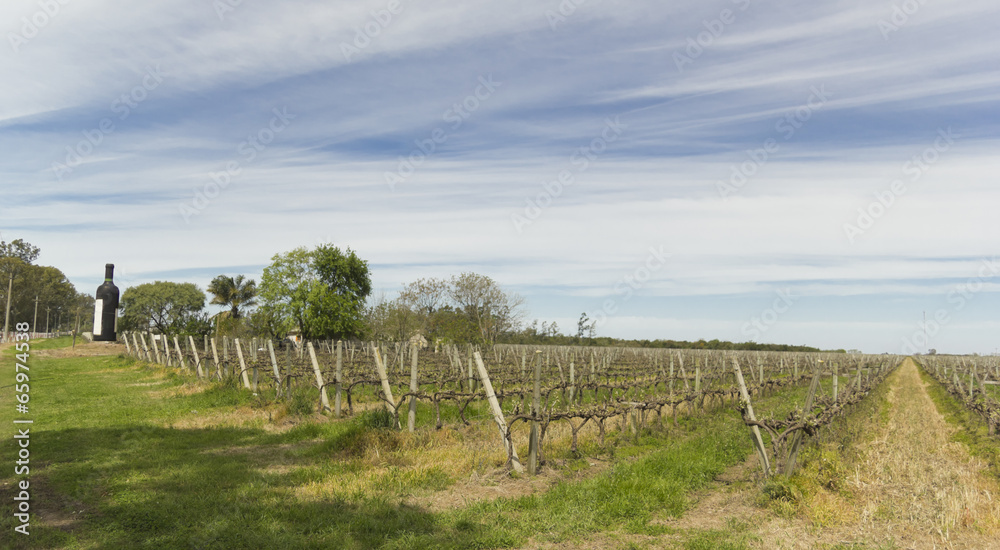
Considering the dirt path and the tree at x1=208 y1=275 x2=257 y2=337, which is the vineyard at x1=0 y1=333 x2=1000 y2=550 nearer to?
the dirt path

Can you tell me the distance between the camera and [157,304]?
7312 centimetres

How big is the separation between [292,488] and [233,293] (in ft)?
175

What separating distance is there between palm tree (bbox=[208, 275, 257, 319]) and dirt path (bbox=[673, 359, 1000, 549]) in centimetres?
5439

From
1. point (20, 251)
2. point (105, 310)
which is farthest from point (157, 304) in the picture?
point (105, 310)

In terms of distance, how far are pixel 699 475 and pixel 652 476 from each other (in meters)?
0.85

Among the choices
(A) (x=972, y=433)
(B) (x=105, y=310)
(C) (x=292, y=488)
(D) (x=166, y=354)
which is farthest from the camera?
(D) (x=166, y=354)

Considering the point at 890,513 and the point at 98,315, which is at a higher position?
the point at 98,315

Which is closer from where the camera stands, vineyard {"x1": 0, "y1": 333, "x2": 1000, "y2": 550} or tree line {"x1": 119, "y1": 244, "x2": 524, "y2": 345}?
vineyard {"x1": 0, "y1": 333, "x2": 1000, "y2": 550}

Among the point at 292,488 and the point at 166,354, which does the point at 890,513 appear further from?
the point at 166,354

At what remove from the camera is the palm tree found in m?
55.3

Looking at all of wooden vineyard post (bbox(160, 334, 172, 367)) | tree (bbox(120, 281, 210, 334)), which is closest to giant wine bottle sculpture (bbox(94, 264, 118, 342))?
wooden vineyard post (bbox(160, 334, 172, 367))

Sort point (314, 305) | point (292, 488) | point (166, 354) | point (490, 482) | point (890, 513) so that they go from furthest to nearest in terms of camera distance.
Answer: point (314, 305)
point (166, 354)
point (490, 482)
point (292, 488)
point (890, 513)

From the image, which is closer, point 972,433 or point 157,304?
point 972,433

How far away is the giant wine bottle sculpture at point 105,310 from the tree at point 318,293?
116 ft
